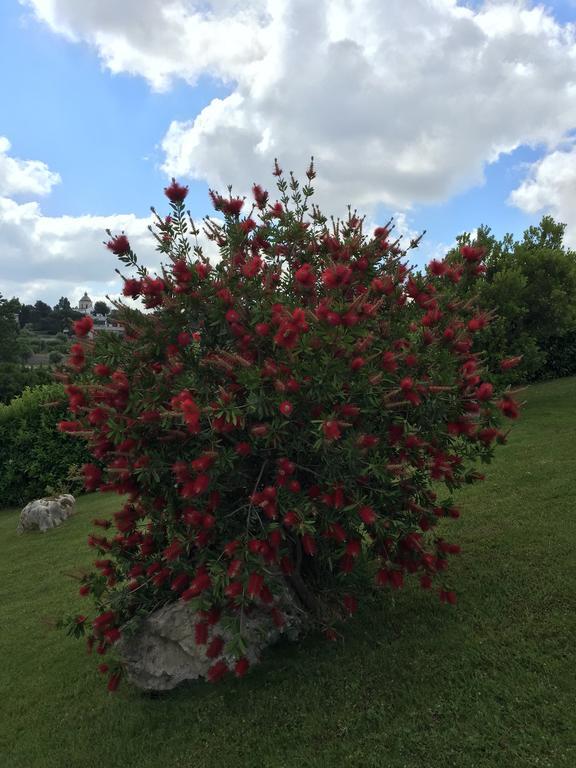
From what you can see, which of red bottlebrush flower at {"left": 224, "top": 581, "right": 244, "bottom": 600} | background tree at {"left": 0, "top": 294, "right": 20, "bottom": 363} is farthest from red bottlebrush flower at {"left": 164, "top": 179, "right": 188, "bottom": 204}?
background tree at {"left": 0, "top": 294, "right": 20, "bottom": 363}

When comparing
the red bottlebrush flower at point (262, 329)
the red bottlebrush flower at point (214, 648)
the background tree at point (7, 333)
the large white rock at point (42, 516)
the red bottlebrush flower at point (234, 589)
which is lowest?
the large white rock at point (42, 516)

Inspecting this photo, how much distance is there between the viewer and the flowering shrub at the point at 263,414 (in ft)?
10.5

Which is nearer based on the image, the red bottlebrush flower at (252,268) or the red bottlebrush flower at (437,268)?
the red bottlebrush flower at (252,268)

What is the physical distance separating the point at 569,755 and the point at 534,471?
5505mm

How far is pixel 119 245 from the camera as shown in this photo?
145 inches

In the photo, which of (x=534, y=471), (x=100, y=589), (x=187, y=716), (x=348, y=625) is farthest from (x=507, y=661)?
(x=534, y=471)

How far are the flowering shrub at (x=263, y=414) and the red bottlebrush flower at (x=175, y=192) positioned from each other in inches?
0.5

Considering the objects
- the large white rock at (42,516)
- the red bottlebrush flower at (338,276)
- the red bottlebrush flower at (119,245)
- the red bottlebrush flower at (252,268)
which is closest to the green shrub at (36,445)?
the large white rock at (42,516)

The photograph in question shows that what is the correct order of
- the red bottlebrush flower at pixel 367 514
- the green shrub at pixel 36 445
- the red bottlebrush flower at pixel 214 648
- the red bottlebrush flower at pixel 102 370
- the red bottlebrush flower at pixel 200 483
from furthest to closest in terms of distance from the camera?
the green shrub at pixel 36 445
the red bottlebrush flower at pixel 214 648
the red bottlebrush flower at pixel 102 370
the red bottlebrush flower at pixel 367 514
the red bottlebrush flower at pixel 200 483

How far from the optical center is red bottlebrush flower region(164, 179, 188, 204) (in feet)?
12.6

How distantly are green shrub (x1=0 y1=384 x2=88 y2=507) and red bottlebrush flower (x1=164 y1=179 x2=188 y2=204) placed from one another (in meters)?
Result: 10.6

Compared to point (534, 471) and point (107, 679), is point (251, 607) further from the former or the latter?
point (534, 471)

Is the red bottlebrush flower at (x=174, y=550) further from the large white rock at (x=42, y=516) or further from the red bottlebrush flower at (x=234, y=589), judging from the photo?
the large white rock at (x=42, y=516)

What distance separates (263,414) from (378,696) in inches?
88.8
